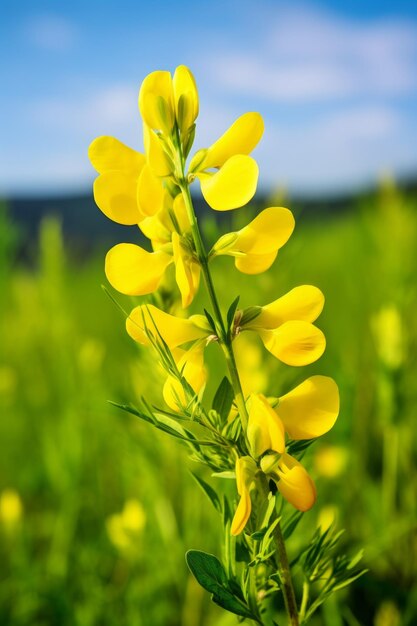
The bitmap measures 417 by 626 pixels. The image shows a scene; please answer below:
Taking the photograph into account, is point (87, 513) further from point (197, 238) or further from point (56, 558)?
point (197, 238)

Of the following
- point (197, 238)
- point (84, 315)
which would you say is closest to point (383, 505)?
point (197, 238)

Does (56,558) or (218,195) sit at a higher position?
(218,195)

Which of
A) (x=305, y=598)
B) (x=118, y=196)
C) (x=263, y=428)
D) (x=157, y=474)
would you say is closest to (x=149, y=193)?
(x=118, y=196)

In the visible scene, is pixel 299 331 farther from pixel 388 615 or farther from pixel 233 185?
pixel 388 615

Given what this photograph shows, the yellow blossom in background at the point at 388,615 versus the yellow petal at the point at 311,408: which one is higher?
the yellow petal at the point at 311,408

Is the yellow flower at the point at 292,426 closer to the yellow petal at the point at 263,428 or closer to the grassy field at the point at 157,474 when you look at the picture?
the yellow petal at the point at 263,428

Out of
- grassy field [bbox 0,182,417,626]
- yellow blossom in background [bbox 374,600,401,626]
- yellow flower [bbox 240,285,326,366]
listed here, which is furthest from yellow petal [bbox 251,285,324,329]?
yellow blossom in background [bbox 374,600,401,626]

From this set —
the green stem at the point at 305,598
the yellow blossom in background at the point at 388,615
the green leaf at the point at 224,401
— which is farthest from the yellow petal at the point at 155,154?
the yellow blossom in background at the point at 388,615
